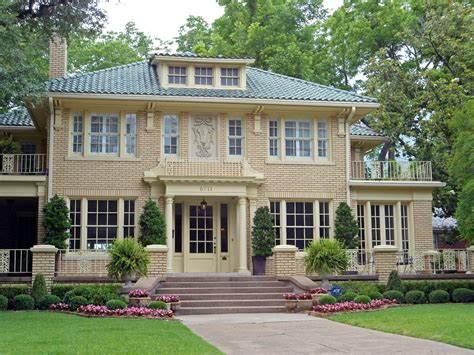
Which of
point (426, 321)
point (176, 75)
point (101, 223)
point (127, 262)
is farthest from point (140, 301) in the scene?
point (176, 75)

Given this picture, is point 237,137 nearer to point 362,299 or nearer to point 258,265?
point 258,265

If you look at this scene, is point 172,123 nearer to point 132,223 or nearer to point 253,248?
point 132,223

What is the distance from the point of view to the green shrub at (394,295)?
737 inches

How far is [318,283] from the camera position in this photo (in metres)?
20.1

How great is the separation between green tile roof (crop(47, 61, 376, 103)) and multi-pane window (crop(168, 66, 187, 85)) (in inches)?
19.4

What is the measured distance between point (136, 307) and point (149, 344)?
6147 millimetres

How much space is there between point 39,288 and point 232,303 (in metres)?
5.13

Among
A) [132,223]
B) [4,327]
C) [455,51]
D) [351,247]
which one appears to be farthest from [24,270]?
[455,51]

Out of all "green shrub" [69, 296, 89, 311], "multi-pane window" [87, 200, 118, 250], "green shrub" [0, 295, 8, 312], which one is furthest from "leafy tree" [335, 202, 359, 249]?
"green shrub" [0, 295, 8, 312]

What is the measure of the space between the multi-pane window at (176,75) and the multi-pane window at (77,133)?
3364 millimetres

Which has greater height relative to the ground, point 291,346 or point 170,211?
point 170,211

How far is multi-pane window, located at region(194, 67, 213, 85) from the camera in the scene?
78.3ft

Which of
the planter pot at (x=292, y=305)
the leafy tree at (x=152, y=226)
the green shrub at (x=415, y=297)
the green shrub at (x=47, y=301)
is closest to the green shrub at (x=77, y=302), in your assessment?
the green shrub at (x=47, y=301)

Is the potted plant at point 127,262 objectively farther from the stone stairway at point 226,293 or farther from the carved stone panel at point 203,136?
the carved stone panel at point 203,136
